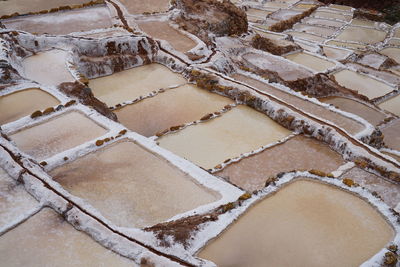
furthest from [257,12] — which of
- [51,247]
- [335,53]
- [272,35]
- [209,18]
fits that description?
[51,247]

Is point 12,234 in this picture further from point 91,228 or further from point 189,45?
point 189,45

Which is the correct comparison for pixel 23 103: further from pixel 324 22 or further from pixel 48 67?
pixel 324 22

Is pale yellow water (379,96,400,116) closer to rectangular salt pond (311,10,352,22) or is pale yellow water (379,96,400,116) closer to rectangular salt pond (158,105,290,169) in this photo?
rectangular salt pond (158,105,290,169)

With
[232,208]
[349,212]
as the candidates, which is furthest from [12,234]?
[349,212]

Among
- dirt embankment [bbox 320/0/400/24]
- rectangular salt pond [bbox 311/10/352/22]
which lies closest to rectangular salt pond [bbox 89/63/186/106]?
rectangular salt pond [bbox 311/10/352/22]

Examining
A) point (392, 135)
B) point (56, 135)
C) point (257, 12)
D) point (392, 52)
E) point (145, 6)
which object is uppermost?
point (145, 6)

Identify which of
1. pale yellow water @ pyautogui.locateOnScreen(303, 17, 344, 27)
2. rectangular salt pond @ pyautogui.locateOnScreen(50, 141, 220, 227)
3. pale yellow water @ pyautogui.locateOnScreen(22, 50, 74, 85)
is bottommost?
pale yellow water @ pyautogui.locateOnScreen(303, 17, 344, 27)

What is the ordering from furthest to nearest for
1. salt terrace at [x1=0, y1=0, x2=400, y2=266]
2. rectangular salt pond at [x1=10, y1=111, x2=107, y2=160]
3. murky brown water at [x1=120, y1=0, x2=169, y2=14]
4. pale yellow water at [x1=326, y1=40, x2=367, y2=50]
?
pale yellow water at [x1=326, y1=40, x2=367, y2=50], murky brown water at [x1=120, y1=0, x2=169, y2=14], rectangular salt pond at [x1=10, y1=111, x2=107, y2=160], salt terrace at [x1=0, y1=0, x2=400, y2=266]
